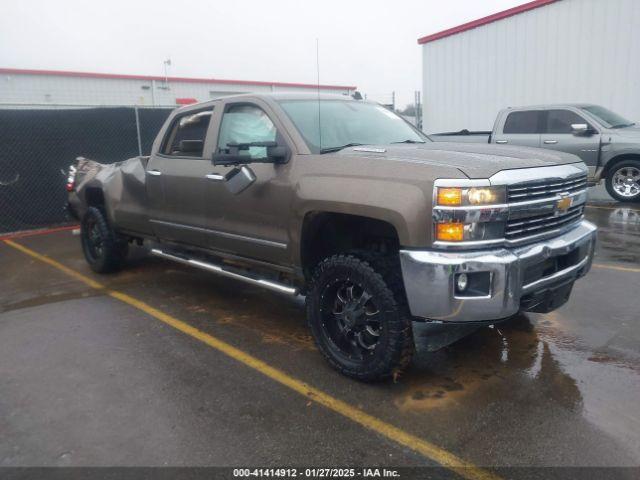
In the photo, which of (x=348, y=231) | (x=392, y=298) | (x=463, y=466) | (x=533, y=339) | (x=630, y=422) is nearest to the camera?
(x=463, y=466)

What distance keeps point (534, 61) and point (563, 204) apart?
12.6m

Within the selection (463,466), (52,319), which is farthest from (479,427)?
(52,319)

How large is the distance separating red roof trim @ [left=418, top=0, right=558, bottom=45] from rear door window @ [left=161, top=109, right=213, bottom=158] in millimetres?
12153

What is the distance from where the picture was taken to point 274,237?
401 cm

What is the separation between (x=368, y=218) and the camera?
11.6 feet

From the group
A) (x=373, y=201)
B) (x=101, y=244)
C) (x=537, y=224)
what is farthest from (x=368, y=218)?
(x=101, y=244)

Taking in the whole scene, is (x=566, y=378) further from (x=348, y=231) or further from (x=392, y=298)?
(x=348, y=231)

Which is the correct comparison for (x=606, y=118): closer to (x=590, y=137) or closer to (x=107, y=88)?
(x=590, y=137)

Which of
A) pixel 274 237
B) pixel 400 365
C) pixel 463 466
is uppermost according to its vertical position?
pixel 274 237

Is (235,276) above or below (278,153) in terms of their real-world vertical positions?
below

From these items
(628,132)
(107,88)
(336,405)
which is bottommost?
(336,405)

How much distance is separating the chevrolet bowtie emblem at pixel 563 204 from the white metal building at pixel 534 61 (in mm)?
11465

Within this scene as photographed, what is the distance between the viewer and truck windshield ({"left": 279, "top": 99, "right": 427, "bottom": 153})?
159 inches

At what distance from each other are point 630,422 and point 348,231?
6.64 ft
